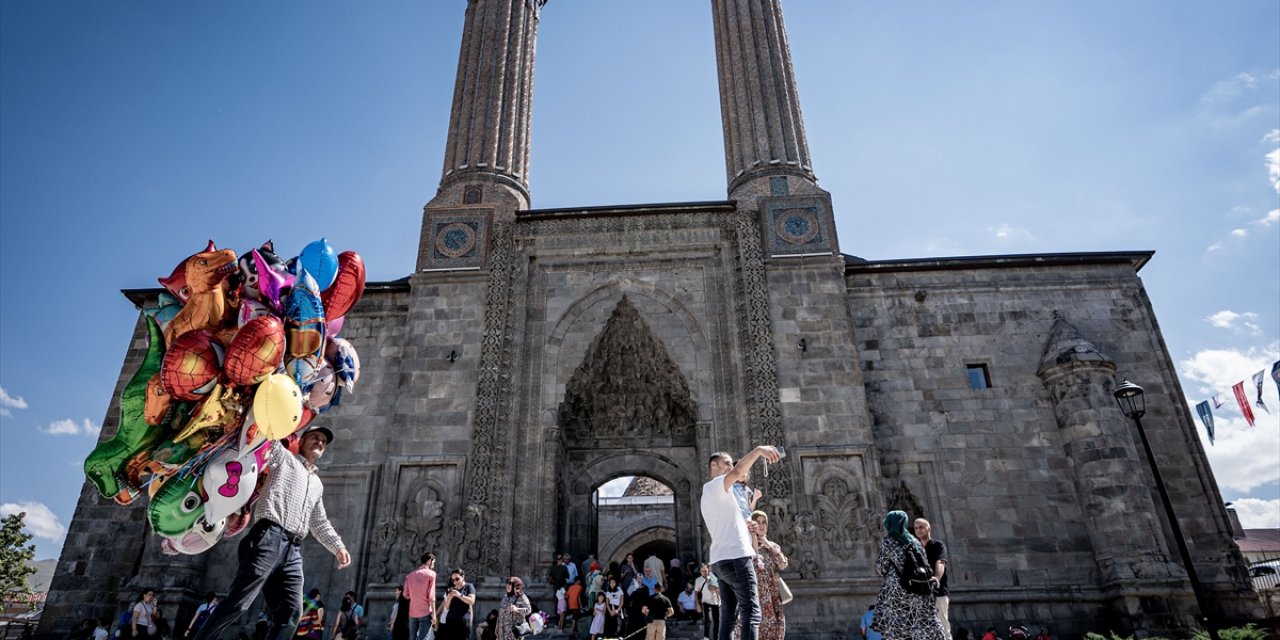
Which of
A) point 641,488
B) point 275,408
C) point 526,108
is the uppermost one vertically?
point 526,108

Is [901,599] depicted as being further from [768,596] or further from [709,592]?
[709,592]

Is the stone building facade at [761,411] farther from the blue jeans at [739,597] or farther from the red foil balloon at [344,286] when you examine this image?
the red foil balloon at [344,286]

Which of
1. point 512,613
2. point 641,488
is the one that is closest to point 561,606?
point 512,613

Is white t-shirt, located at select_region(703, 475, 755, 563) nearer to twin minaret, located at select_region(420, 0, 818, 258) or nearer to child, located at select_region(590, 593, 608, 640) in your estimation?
child, located at select_region(590, 593, 608, 640)

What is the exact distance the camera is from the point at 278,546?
4.10m

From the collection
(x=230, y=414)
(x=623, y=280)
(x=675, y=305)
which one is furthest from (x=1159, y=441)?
(x=230, y=414)

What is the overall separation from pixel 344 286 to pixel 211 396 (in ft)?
4.53

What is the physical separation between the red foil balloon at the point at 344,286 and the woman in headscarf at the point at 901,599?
4222 mm

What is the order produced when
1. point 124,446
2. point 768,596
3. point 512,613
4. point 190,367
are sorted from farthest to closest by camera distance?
point 512,613 → point 768,596 → point 124,446 → point 190,367

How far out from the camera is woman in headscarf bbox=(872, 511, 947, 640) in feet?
15.9

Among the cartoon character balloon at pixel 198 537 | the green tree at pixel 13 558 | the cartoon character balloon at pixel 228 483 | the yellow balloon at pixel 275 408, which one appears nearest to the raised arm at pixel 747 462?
the yellow balloon at pixel 275 408

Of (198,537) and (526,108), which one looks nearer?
(198,537)

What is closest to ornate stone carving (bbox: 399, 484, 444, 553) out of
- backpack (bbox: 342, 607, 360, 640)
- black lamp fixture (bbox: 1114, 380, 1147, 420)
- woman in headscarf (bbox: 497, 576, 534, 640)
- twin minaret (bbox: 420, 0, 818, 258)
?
backpack (bbox: 342, 607, 360, 640)

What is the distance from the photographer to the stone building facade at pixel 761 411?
37.6ft
